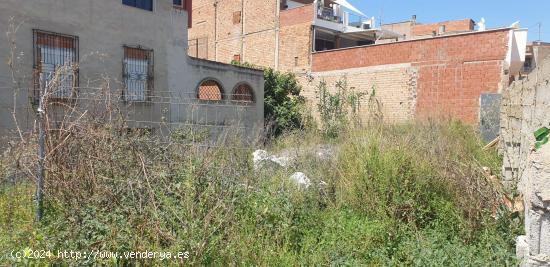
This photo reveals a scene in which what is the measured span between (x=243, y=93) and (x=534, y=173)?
1186cm

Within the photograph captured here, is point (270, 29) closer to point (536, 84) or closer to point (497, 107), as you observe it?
point (497, 107)

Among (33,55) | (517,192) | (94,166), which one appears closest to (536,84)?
(517,192)

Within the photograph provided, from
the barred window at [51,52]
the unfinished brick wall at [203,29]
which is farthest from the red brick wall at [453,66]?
the unfinished brick wall at [203,29]

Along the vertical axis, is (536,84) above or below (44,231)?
above

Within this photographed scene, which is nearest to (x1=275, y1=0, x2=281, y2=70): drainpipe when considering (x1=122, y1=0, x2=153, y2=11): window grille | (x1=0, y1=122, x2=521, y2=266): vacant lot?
(x1=122, y1=0, x2=153, y2=11): window grille

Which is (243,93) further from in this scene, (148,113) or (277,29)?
(277,29)

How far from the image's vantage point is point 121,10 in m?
10.4

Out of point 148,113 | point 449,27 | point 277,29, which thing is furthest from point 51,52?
point 449,27

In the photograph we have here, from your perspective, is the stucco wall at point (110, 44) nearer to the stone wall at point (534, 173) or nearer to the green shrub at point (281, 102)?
the green shrub at point (281, 102)

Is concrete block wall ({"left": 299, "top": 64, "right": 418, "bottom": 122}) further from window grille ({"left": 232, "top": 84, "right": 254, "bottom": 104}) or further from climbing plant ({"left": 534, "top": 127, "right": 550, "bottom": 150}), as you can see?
climbing plant ({"left": 534, "top": 127, "right": 550, "bottom": 150})

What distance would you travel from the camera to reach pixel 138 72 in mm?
10977

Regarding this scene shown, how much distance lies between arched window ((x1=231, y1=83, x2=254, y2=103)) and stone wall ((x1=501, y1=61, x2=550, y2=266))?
389 inches

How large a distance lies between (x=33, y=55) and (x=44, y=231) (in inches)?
274

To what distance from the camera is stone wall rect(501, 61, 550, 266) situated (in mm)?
2909
